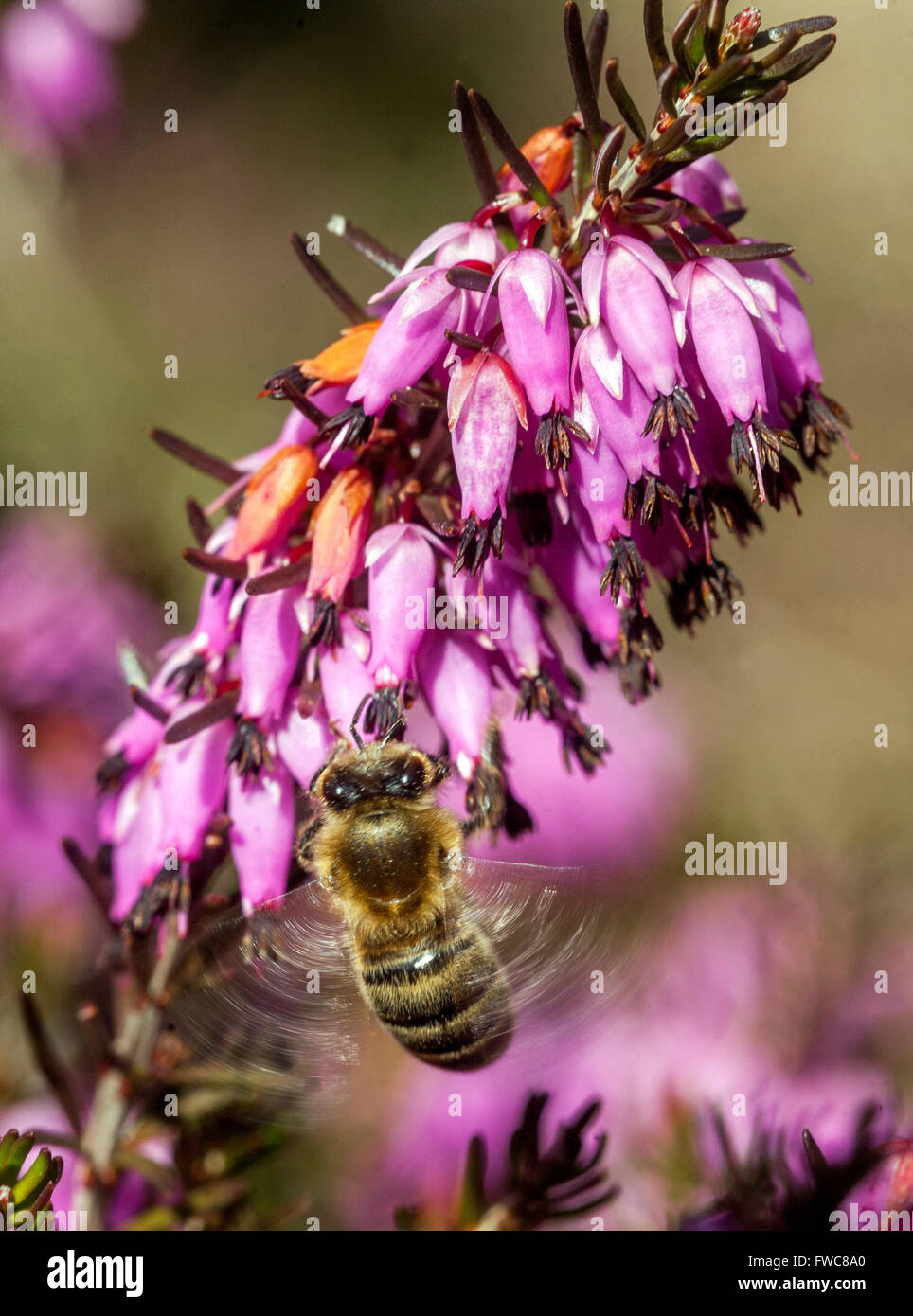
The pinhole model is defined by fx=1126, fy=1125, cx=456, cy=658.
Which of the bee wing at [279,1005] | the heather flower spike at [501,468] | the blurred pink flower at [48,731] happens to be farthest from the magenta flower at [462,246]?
the blurred pink flower at [48,731]

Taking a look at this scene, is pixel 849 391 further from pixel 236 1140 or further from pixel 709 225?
pixel 236 1140

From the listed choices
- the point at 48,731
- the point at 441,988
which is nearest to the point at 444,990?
the point at 441,988

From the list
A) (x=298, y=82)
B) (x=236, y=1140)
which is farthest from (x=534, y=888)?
(x=298, y=82)

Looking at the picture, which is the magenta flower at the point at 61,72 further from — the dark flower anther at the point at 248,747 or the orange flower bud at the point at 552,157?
the dark flower anther at the point at 248,747

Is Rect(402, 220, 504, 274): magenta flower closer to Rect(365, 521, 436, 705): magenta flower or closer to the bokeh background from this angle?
Rect(365, 521, 436, 705): magenta flower

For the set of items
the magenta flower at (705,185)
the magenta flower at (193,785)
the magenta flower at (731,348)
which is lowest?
the magenta flower at (193,785)
